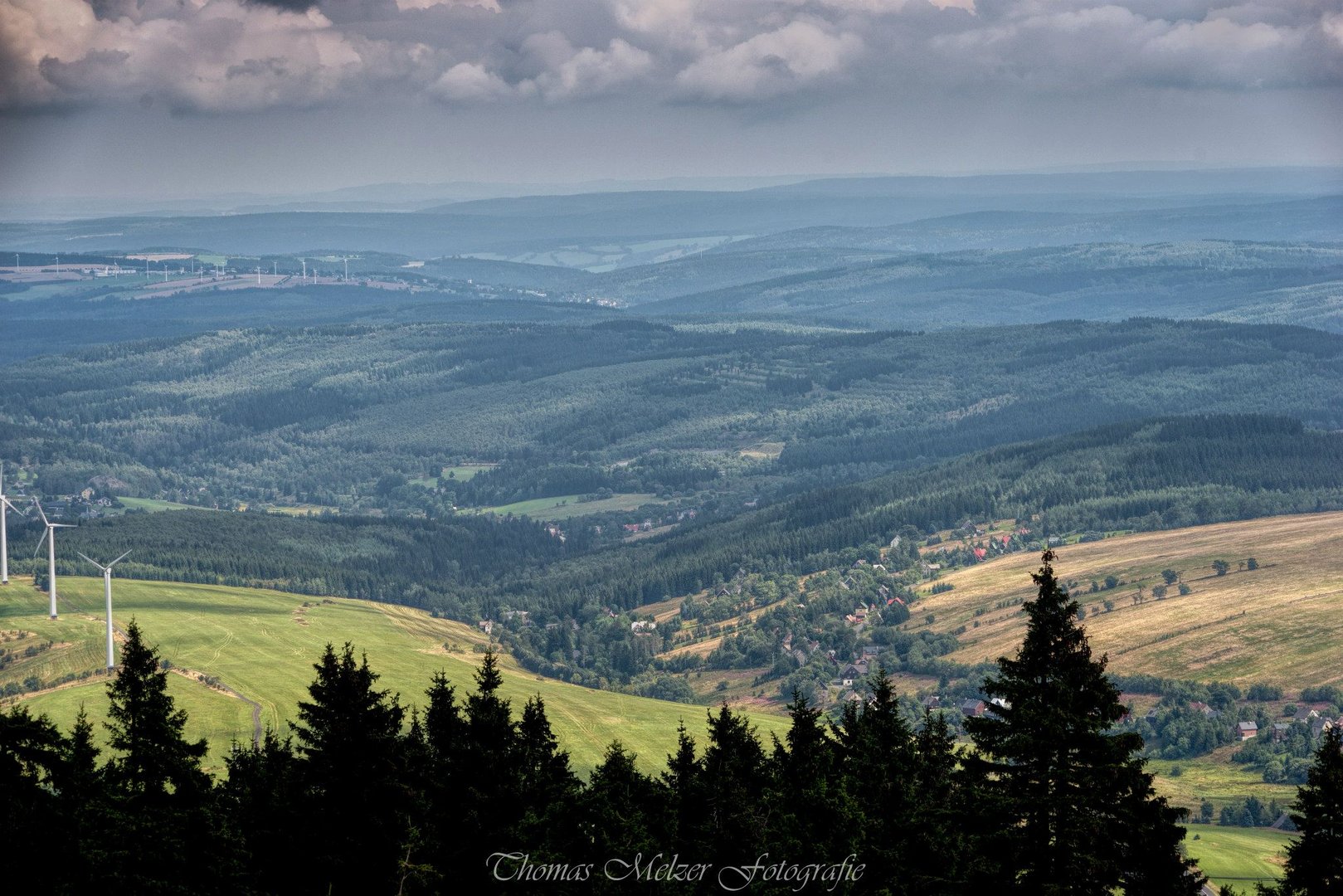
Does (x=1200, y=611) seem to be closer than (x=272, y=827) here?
No

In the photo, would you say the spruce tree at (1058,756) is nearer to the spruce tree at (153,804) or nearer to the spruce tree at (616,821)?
the spruce tree at (616,821)

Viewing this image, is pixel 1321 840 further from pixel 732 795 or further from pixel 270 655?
pixel 270 655

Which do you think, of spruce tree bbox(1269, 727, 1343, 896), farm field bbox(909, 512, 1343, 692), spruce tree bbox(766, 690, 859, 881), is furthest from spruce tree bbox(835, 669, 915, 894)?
farm field bbox(909, 512, 1343, 692)

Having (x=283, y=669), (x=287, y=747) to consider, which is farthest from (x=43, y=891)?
(x=283, y=669)

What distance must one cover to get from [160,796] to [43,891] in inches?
159

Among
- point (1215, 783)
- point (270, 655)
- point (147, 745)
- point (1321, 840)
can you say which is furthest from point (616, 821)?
point (270, 655)

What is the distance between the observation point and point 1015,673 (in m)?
41.2

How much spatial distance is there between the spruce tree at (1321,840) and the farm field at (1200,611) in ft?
338

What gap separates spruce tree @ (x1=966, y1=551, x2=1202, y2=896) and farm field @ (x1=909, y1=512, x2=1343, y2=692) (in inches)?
4138

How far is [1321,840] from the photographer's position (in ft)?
134

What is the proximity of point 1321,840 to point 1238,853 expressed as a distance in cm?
6070

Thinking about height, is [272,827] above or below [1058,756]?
below

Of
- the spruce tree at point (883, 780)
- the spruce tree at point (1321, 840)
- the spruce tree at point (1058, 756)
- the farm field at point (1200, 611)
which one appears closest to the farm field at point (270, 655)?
the farm field at point (1200, 611)

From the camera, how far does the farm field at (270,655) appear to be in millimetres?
116000
